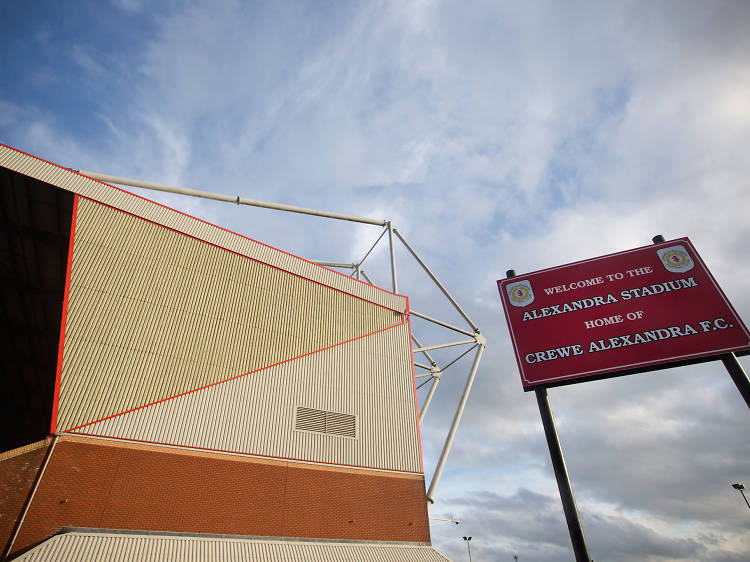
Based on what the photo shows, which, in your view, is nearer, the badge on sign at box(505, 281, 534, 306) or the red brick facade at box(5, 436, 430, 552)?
the red brick facade at box(5, 436, 430, 552)

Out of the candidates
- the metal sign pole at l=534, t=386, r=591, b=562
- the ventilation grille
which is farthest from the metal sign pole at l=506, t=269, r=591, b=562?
the ventilation grille

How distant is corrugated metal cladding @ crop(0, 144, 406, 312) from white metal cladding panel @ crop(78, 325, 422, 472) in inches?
142

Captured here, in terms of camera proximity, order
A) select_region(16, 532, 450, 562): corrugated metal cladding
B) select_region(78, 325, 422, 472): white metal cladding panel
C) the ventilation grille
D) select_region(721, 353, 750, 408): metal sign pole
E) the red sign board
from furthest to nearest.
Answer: the ventilation grille, the red sign board, select_region(721, 353, 750, 408): metal sign pole, select_region(78, 325, 422, 472): white metal cladding panel, select_region(16, 532, 450, 562): corrugated metal cladding

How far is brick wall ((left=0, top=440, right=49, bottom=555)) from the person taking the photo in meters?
15.0

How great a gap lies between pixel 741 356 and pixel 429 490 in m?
18.0

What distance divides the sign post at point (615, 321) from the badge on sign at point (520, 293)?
6 centimetres

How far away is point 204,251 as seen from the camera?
923 inches

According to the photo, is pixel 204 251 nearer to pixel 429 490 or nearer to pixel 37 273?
pixel 37 273

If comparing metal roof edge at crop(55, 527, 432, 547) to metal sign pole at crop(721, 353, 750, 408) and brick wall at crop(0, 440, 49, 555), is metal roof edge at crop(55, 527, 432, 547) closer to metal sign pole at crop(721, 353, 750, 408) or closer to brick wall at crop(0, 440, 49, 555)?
brick wall at crop(0, 440, 49, 555)

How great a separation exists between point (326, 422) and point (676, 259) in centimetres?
2212

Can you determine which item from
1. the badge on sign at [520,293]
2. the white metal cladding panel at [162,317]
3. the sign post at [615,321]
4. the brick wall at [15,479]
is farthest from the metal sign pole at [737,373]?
the brick wall at [15,479]

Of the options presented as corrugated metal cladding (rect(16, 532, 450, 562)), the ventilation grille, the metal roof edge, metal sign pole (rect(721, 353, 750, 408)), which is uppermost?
metal sign pole (rect(721, 353, 750, 408))

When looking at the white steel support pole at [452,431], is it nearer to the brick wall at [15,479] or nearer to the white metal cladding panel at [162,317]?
the white metal cladding panel at [162,317]

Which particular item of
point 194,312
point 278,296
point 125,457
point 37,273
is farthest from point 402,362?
point 37,273
